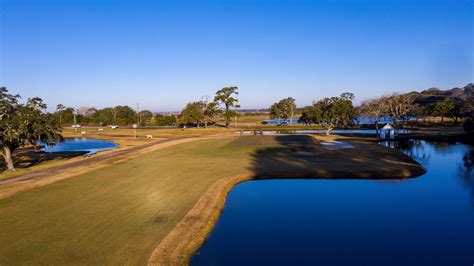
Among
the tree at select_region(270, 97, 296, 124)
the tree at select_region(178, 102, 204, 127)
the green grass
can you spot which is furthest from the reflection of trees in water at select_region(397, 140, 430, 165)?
the tree at select_region(270, 97, 296, 124)

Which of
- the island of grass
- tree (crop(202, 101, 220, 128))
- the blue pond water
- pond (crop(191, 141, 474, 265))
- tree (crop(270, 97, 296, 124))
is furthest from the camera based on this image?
tree (crop(270, 97, 296, 124))

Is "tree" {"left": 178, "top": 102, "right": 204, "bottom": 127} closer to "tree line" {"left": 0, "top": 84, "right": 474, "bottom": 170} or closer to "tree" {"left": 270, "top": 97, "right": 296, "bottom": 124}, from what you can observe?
"tree line" {"left": 0, "top": 84, "right": 474, "bottom": 170}

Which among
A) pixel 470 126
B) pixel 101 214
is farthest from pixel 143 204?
pixel 470 126

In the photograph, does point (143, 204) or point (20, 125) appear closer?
point (143, 204)

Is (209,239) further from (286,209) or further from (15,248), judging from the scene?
(15,248)

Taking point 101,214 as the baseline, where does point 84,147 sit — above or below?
above

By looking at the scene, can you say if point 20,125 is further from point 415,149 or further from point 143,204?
point 415,149

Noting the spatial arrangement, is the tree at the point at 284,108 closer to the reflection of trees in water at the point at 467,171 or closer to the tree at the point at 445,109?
the tree at the point at 445,109
